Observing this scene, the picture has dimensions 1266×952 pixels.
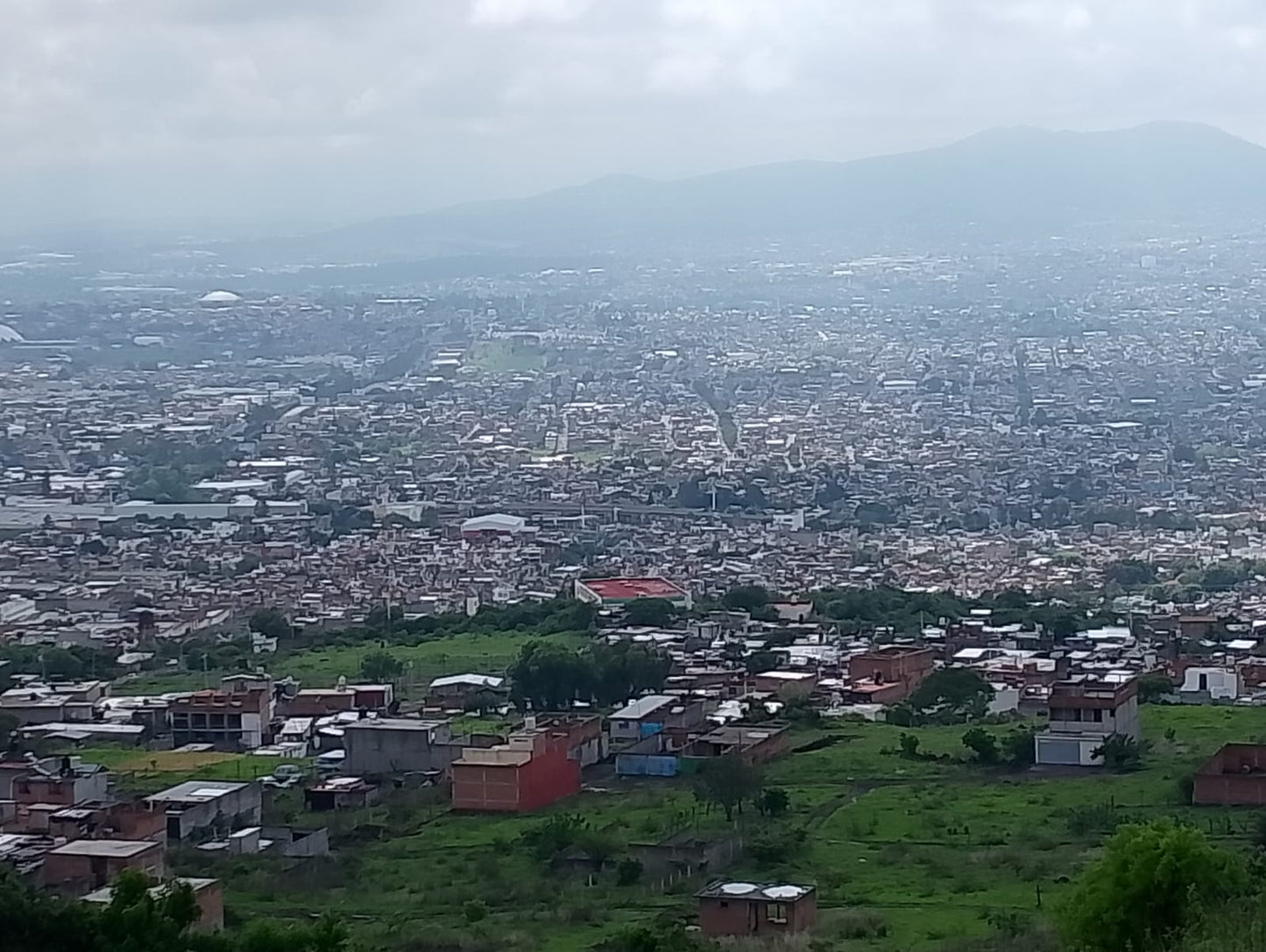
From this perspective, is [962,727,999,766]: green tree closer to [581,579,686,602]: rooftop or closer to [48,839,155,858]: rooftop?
[48,839,155,858]: rooftop

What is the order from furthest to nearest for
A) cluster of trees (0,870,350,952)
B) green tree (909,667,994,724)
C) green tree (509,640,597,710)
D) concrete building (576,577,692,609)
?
concrete building (576,577,692,609) < green tree (509,640,597,710) < green tree (909,667,994,724) < cluster of trees (0,870,350,952)

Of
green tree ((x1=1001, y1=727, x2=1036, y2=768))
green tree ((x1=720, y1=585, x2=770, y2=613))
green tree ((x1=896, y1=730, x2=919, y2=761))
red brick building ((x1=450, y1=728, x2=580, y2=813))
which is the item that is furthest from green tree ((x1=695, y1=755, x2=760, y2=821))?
green tree ((x1=720, y1=585, x2=770, y2=613))

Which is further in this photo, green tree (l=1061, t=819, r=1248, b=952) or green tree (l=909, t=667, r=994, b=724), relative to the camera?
green tree (l=909, t=667, r=994, b=724)

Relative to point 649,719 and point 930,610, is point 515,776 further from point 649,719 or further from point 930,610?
point 930,610

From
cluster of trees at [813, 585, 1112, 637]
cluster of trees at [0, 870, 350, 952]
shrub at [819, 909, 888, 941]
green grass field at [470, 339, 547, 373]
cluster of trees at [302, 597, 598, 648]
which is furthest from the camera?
green grass field at [470, 339, 547, 373]

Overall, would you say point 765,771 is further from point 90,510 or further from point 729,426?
point 729,426

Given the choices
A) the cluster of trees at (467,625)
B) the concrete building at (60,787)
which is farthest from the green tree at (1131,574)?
the concrete building at (60,787)

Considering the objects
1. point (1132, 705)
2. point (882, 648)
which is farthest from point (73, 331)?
point (1132, 705)
